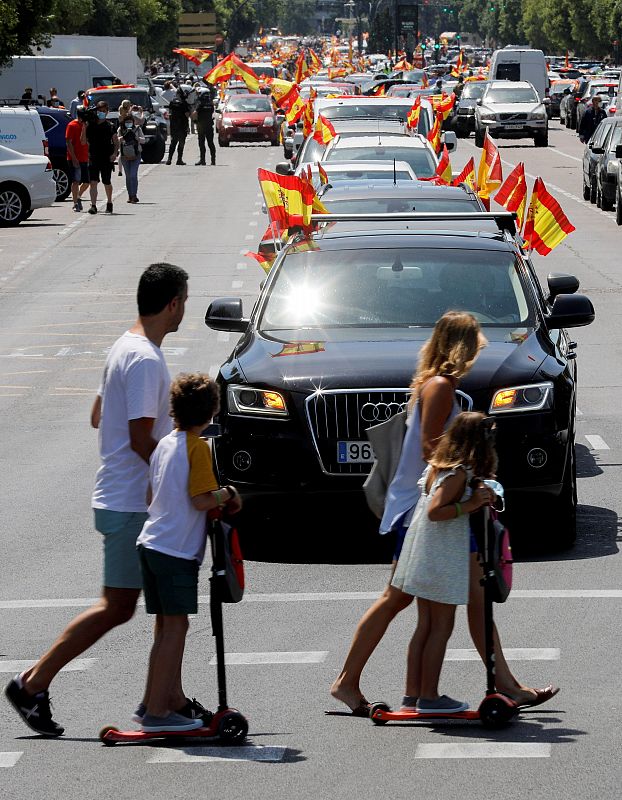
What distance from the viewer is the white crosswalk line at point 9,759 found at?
6.12m

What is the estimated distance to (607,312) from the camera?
20.6 metres

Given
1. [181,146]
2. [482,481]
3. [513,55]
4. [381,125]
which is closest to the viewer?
[482,481]

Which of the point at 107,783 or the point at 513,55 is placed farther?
the point at 513,55

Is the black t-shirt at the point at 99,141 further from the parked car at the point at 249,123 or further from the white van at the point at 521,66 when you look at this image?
the white van at the point at 521,66

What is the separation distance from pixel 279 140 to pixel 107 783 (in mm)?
54733

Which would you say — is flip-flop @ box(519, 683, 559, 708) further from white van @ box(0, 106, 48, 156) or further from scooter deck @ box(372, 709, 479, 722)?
white van @ box(0, 106, 48, 156)

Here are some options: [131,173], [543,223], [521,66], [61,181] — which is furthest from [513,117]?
[543,223]

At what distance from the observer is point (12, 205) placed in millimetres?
32562

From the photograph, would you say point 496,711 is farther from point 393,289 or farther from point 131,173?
point 131,173

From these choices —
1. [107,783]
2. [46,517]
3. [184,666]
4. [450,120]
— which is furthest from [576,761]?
[450,120]

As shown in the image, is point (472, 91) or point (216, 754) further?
point (472, 91)

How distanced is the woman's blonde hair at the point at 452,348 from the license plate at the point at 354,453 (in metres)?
2.63

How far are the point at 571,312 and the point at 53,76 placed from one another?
4997 cm

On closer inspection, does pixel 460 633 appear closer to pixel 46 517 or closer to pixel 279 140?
pixel 46 517
